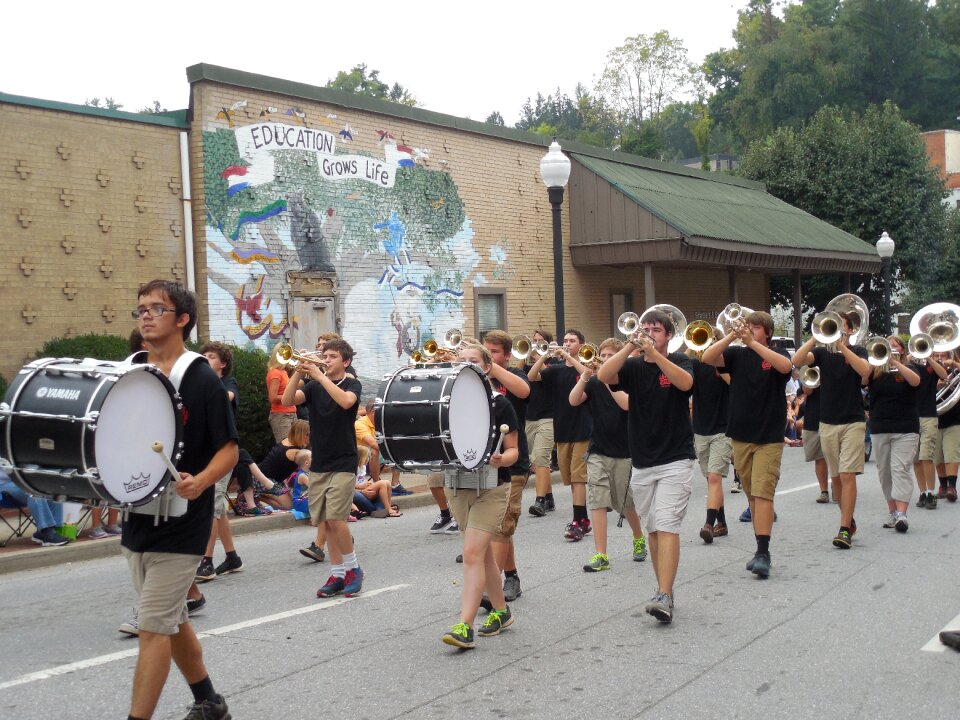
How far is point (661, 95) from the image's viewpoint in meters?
73.2

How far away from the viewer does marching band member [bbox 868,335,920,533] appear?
416 inches

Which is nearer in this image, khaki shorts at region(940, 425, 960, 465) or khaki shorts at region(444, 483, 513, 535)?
khaki shorts at region(444, 483, 513, 535)

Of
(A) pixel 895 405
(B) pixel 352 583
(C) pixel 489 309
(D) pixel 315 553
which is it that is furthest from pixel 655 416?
(C) pixel 489 309

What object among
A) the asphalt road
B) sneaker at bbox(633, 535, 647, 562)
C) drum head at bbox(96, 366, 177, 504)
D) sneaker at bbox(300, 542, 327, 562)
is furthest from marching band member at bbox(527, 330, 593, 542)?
drum head at bbox(96, 366, 177, 504)

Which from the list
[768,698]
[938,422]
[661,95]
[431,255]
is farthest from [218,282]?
[661,95]

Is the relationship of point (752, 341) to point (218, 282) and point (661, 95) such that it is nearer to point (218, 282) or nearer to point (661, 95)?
point (218, 282)

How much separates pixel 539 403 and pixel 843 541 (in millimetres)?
3896

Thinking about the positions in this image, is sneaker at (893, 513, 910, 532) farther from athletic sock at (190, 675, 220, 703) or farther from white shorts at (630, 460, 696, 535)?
athletic sock at (190, 675, 220, 703)

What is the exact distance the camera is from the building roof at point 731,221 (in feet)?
75.4

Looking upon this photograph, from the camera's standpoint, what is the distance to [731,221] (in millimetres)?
26359

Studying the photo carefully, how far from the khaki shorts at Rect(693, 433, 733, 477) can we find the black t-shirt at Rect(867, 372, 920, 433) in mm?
1501

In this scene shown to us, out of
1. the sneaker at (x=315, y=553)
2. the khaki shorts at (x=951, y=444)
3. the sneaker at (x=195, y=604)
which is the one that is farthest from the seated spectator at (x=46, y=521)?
the khaki shorts at (x=951, y=444)

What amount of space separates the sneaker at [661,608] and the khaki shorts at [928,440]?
6482 millimetres

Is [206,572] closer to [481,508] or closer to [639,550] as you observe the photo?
[481,508]
